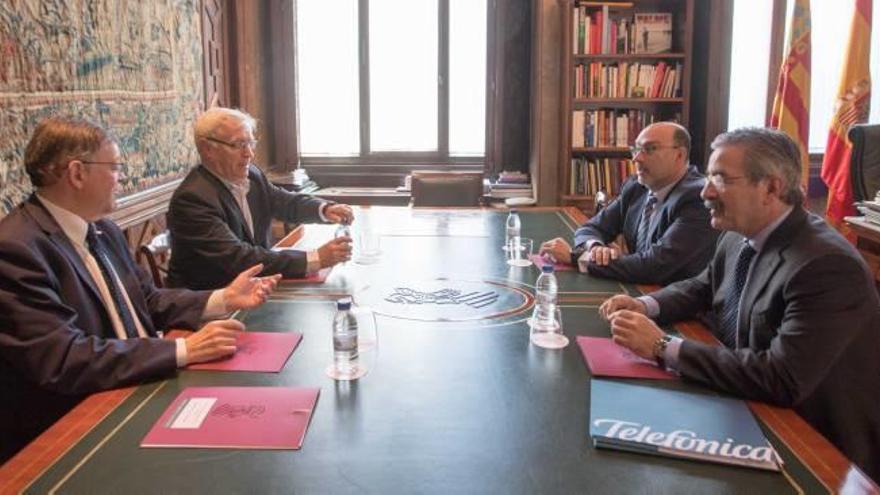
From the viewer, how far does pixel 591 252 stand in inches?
111

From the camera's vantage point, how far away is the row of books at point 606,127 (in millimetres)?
5430

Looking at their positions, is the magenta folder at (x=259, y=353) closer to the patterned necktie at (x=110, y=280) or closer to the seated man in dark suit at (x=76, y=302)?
the seated man in dark suit at (x=76, y=302)

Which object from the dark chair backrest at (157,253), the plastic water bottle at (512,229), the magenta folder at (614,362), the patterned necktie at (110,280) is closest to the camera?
the magenta folder at (614,362)

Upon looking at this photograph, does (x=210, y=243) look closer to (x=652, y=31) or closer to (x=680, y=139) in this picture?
(x=680, y=139)

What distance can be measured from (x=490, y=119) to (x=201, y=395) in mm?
4631

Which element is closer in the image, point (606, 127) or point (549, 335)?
point (549, 335)

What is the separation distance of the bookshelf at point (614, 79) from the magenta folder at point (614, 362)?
11.9 ft

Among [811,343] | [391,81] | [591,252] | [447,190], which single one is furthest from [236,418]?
[391,81]

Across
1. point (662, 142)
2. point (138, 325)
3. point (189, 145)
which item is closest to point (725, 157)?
point (662, 142)

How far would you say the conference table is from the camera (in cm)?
123

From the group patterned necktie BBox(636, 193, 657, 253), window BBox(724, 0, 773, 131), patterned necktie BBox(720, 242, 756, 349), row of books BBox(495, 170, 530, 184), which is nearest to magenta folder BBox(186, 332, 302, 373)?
patterned necktie BBox(720, 242, 756, 349)

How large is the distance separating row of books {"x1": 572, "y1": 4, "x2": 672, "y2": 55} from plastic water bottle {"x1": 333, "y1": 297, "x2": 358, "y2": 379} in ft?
13.0

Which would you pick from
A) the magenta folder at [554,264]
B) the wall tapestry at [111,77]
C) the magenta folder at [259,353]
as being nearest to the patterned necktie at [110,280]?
the magenta folder at [259,353]

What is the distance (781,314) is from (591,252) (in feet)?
3.53
